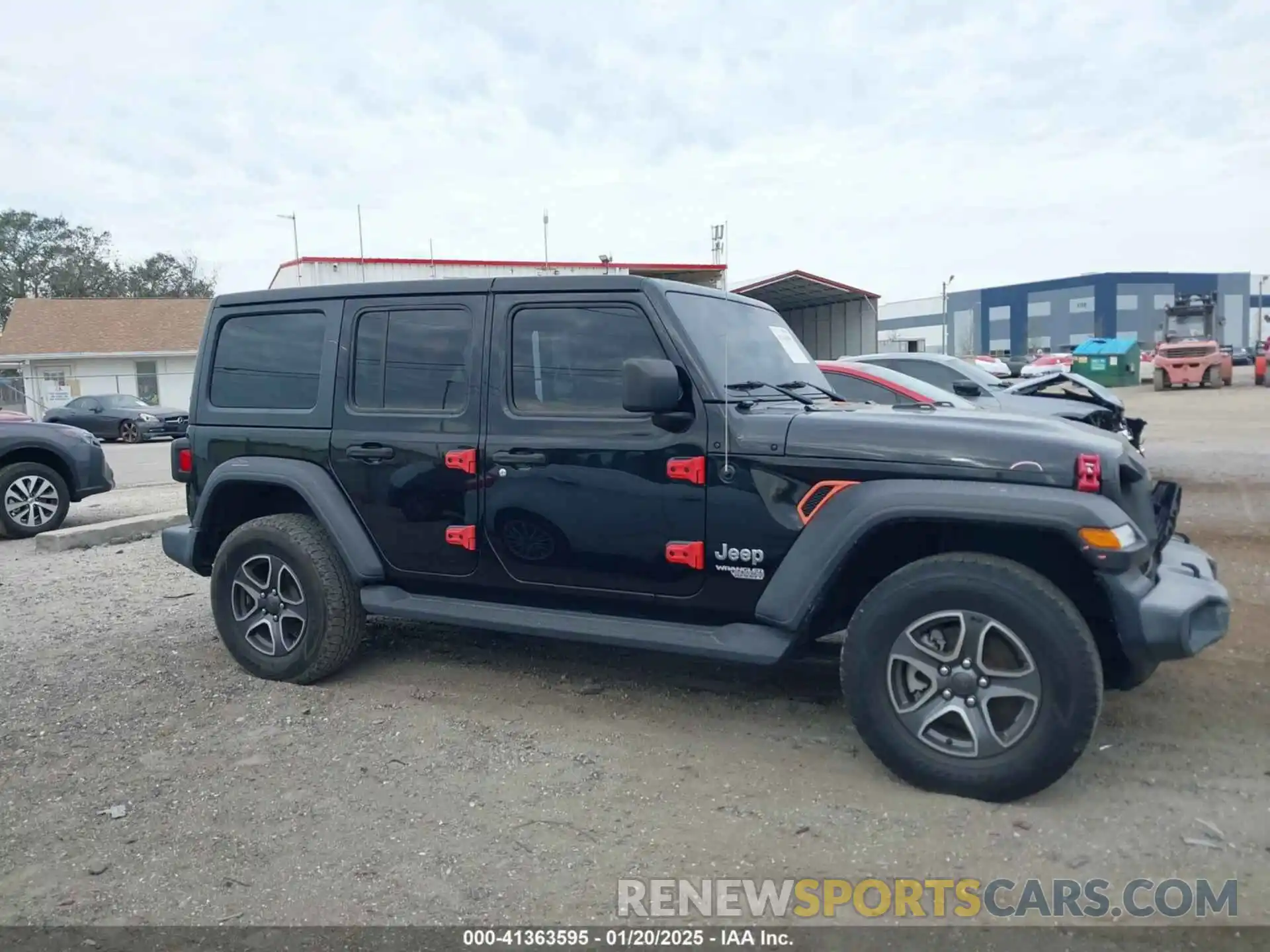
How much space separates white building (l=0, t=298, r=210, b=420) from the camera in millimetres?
35062

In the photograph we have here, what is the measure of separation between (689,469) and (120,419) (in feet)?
81.2

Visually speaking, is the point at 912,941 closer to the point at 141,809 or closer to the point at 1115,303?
the point at 141,809

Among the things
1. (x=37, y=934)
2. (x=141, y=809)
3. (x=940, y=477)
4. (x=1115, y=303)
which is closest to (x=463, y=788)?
(x=141, y=809)

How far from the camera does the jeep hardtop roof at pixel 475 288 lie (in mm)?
4512

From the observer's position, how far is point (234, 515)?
546cm

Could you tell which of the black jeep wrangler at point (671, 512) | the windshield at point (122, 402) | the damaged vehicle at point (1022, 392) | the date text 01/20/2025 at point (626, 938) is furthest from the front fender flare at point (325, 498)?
the windshield at point (122, 402)

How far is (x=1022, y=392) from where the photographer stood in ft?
38.0

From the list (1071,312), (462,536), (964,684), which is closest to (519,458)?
(462,536)

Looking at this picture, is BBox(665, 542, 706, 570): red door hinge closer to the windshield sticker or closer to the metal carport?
the windshield sticker

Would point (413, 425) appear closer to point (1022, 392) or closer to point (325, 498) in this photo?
point (325, 498)

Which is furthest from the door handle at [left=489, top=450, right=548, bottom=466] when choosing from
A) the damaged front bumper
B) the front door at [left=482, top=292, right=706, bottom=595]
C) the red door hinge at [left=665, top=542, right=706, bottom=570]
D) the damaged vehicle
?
the damaged vehicle

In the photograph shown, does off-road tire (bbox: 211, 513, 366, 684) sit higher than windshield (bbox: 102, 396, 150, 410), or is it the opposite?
windshield (bbox: 102, 396, 150, 410)

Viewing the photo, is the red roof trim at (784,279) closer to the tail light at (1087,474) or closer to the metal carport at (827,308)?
the metal carport at (827,308)

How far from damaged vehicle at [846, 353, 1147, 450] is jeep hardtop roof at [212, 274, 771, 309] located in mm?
5795
